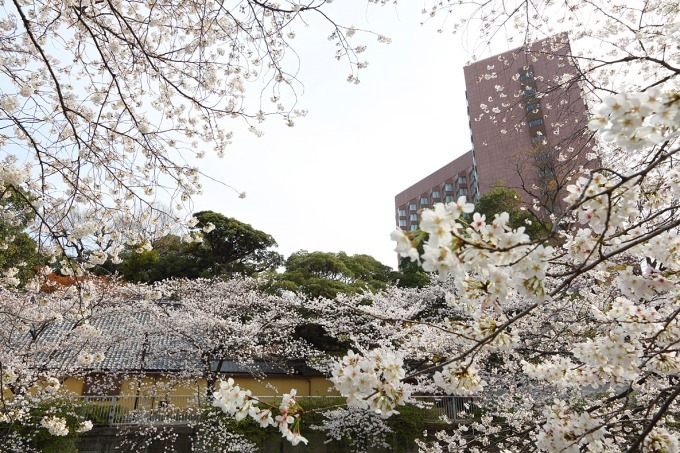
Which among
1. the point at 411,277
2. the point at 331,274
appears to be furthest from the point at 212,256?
the point at 411,277

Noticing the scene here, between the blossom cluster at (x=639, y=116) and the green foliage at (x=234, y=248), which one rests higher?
the green foliage at (x=234, y=248)

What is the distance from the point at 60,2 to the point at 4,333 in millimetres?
8367

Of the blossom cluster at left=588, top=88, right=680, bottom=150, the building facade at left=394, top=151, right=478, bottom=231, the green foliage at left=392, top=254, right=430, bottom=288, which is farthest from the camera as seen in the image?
the building facade at left=394, top=151, right=478, bottom=231

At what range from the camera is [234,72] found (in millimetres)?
3482

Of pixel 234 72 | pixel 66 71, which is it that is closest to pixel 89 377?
pixel 66 71

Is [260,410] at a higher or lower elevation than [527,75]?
lower

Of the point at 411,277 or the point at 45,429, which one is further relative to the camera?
the point at 411,277

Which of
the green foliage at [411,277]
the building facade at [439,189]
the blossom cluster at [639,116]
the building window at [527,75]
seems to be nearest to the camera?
the blossom cluster at [639,116]

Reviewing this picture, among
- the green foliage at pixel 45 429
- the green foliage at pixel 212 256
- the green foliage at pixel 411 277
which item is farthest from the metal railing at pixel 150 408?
the green foliage at pixel 212 256

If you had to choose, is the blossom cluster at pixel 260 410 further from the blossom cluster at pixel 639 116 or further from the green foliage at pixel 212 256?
the green foliage at pixel 212 256

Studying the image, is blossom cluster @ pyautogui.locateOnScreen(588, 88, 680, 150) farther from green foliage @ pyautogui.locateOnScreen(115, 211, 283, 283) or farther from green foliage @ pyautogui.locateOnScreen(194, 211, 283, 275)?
green foliage @ pyautogui.locateOnScreen(194, 211, 283, 275)

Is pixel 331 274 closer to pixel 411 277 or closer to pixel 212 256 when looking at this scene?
pixel 411 277

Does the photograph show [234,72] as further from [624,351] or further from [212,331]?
[212,331]

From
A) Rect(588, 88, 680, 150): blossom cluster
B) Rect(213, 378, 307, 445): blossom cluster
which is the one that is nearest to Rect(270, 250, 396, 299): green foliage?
Rect(213, 378, 307, 445): blossom cluster
